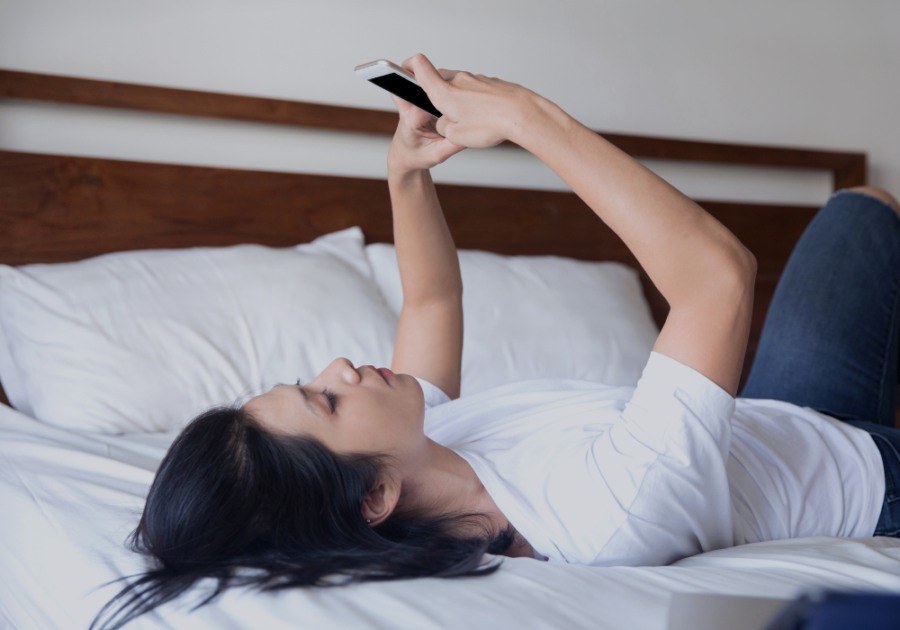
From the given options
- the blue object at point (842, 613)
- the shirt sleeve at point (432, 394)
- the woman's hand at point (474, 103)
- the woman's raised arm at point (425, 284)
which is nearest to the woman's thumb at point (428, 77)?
the woman's hand at point (474, 103)

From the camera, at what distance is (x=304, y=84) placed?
6.15 ft

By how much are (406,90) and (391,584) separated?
56 centimetres

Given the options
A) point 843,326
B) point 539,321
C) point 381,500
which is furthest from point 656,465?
point 539,321

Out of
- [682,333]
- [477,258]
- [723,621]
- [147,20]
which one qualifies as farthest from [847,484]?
[147,20]

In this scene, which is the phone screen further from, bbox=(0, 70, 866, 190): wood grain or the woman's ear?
bbox=(0, 70, 866, 190): wood grain

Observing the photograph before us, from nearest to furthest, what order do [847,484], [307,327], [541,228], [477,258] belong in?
[847,484] → [307,327] → [477,258] → [541,228]

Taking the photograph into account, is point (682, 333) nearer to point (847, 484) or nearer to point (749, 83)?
point (847, 484)

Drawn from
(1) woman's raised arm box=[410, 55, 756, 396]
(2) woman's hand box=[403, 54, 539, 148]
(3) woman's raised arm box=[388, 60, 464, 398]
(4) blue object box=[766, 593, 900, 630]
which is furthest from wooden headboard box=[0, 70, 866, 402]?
(4) blue object box=[766, 593, 900, 630]

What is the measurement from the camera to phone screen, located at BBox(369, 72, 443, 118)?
83cm

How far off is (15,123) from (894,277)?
6.10ft

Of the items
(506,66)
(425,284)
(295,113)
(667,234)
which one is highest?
(506,66)

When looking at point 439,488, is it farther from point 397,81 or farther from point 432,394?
point 397,81

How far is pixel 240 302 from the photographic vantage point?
1.49m

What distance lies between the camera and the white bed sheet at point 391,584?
0.59 metres
